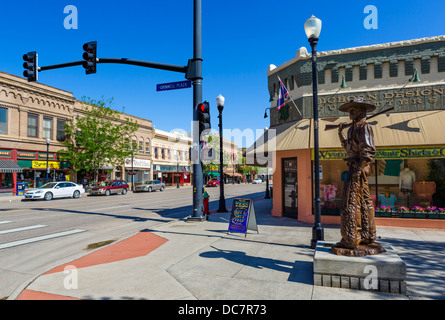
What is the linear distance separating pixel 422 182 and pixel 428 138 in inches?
87.4

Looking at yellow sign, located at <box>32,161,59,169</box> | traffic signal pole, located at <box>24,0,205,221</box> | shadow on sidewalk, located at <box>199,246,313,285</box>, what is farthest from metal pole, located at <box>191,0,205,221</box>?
yellow sign, located at <box>32,161,59,169</box>

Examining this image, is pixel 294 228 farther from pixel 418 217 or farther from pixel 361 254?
pixel 361 254

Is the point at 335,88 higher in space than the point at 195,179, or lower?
higher

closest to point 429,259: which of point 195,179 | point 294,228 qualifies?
point 294,228

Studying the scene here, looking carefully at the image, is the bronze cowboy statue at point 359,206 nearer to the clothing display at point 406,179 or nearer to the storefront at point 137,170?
the clothing display at point 406,179

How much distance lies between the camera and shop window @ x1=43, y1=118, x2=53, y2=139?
108 feet

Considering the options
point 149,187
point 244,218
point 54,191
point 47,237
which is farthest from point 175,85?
point 149,187

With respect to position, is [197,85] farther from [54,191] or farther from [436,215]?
[54,191]

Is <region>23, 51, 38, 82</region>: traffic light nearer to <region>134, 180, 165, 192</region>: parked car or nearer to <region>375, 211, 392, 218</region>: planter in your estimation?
<region>375, 211, 392, 218</region>: planter

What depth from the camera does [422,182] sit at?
11164mm

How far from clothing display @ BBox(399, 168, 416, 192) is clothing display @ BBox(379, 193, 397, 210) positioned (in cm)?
46

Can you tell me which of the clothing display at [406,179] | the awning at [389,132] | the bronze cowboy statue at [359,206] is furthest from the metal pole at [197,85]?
the clothing display at [406,179]

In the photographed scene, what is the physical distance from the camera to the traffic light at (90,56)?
10734 mm
